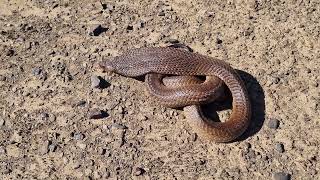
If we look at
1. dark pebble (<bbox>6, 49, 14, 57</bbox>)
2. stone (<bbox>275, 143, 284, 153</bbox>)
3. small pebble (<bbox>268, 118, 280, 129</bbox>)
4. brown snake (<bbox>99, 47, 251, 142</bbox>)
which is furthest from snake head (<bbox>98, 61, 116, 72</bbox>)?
stone (<bbox>275, 143, 284, 153</bbox>)

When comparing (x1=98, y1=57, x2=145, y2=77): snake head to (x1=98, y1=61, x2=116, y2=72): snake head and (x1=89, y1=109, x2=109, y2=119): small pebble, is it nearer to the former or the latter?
(x1=98, y1=61, x2=116, y2=72): snake head

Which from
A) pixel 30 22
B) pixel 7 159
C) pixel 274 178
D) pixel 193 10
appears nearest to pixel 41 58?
pixel 30 22

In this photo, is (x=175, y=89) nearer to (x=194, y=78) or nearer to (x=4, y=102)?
(x=194, y=78)

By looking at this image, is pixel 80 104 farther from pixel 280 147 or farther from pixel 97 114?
pixel 280 147

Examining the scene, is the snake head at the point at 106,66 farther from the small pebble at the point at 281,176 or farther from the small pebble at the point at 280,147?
the small pebble at the point at 281,176

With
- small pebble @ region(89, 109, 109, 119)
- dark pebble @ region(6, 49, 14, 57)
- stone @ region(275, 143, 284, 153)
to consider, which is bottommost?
stone @ region(275, 143, 284, 153)

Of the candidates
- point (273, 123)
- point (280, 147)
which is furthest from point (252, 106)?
point (280, 147)
